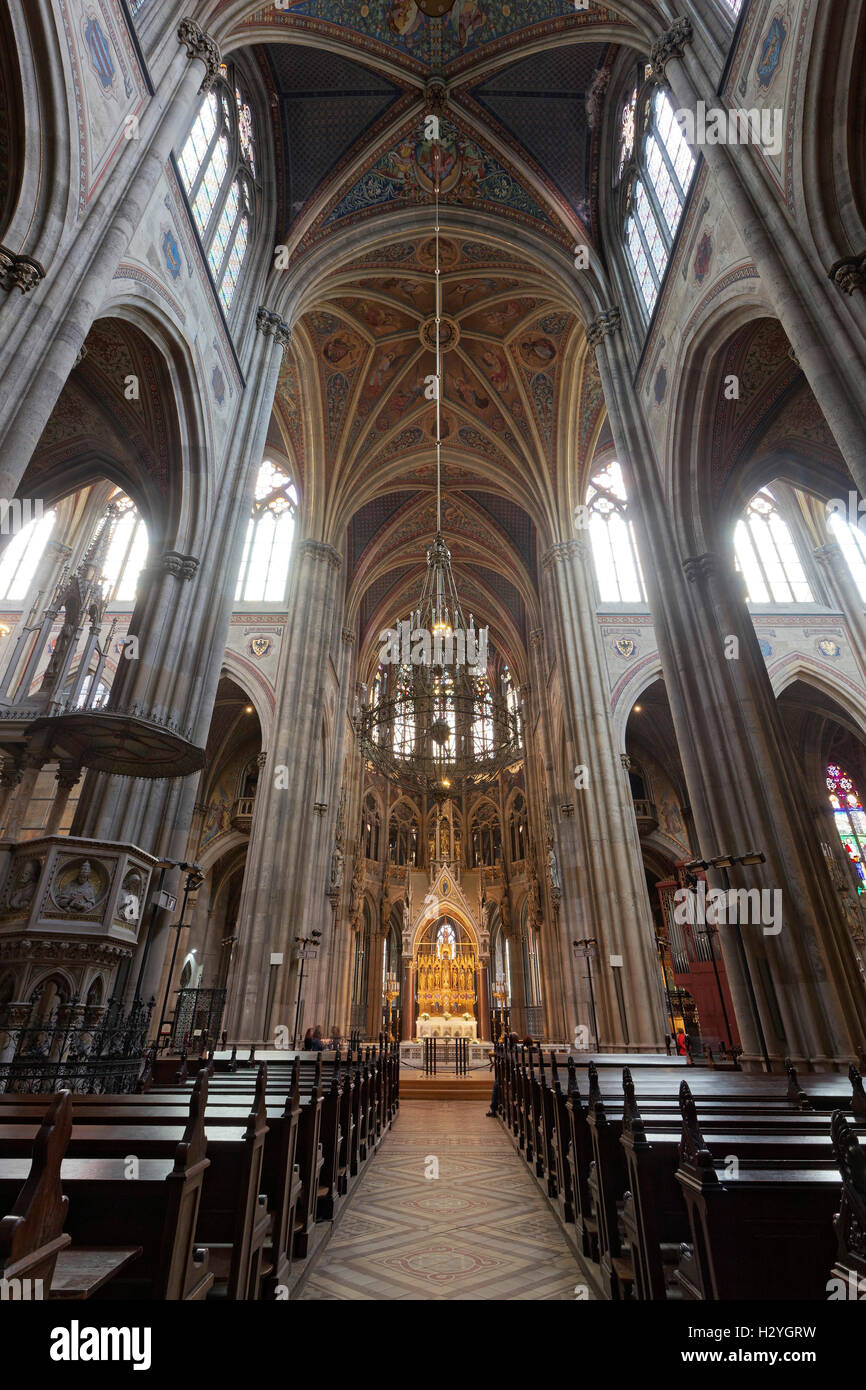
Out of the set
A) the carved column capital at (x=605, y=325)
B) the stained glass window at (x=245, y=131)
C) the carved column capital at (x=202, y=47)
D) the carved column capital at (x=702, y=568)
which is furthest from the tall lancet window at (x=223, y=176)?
the carved column capital at (x=702, y=568)

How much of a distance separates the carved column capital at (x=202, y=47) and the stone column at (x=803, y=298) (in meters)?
6.18

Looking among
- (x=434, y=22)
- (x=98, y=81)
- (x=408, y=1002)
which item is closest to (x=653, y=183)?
(x=434, y=22)

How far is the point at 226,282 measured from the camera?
37.9 feet

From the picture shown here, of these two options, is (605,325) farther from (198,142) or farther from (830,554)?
(830,554)

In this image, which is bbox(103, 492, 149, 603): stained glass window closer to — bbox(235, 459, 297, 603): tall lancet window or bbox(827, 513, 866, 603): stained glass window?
bbox(235, 459, 297, 603): tall lancet window

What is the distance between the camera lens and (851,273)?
18.8 feet

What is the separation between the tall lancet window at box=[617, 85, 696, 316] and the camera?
9.98 m

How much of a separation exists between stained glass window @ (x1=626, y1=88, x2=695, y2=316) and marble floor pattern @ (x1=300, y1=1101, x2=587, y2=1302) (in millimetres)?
11749

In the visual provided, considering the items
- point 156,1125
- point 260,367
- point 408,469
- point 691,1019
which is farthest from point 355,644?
point 156,1125

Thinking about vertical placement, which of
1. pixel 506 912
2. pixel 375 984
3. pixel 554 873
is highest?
pixel 506 912

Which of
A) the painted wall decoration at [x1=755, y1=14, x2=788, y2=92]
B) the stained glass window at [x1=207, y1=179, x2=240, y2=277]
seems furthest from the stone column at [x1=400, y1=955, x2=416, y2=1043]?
the painted wall decoration at [x1=755, y1=14, x2=788, y2=92]

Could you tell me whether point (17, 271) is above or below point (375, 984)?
above

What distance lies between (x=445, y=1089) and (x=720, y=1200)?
14.2 metres
